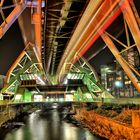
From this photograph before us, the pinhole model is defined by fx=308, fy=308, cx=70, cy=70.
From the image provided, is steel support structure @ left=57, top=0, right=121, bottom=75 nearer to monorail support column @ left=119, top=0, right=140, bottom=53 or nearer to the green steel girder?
monorail support column @ left=119, top=0, right=140, bottom=53

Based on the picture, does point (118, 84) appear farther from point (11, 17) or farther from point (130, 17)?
point (11, 17)

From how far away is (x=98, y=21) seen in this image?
1165 inches

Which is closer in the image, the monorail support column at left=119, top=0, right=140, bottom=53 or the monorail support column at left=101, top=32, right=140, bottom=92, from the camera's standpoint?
the monorail support column at left=119, top=0, right=140, bottom=53

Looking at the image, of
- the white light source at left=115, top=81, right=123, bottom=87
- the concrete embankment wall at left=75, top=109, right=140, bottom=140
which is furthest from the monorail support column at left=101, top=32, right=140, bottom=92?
the white light source at left=115, top=81, right=123, bottom=87

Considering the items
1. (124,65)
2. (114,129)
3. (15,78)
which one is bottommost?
(114,129)

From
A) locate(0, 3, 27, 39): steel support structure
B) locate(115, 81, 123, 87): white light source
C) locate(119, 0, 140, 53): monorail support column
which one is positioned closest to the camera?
locate(119, 0, 140, 53): monorail support column

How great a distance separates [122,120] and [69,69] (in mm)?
53378

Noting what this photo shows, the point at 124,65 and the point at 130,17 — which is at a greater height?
the point at 130,17

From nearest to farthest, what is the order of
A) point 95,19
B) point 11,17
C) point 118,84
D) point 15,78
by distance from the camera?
point 11,17
point 95,19
point 15,78
point 118,84

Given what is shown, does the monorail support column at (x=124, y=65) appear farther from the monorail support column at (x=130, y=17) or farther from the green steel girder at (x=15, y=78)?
the green steel girder at (x=15, y=78)

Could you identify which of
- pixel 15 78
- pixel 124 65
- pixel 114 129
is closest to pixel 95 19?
pixel 124 65

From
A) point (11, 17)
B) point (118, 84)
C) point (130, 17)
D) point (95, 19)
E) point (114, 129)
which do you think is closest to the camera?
point (114, 129)

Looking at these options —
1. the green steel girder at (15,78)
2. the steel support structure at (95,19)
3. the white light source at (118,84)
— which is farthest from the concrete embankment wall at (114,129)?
the white light source at (118,84)

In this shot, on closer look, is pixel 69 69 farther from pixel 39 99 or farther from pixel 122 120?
pixel 122 120
